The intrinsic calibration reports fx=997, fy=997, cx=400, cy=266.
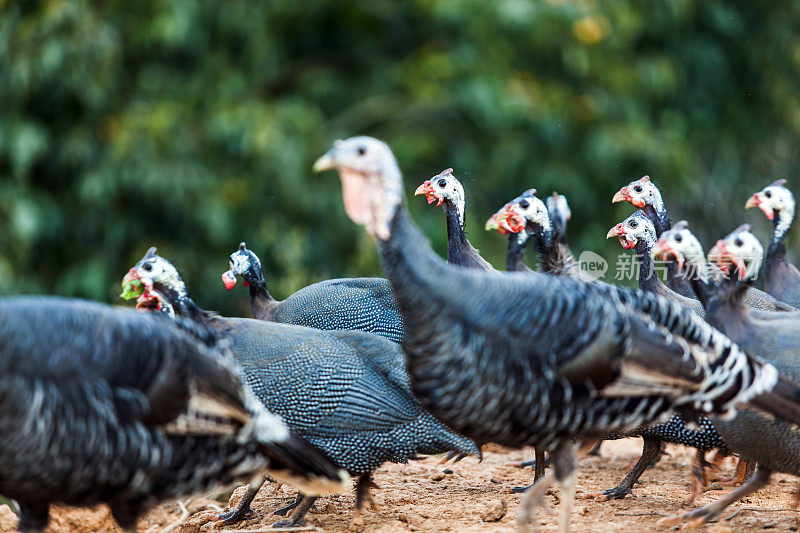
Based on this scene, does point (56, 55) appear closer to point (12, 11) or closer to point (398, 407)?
point (12, 11)

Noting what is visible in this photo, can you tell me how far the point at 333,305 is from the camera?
5.59m

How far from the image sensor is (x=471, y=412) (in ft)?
11.2

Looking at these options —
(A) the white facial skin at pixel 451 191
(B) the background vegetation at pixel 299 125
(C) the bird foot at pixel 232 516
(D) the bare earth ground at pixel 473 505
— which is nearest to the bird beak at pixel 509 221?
(A) the white facial skin at pixel 451 191

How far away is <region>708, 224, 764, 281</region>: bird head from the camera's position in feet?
13.5

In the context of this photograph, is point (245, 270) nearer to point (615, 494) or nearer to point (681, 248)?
point (615, 494)

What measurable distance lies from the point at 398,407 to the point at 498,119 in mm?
6236

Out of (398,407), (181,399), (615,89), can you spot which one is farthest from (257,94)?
(181,399)

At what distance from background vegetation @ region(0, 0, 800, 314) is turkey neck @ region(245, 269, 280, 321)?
2.86m

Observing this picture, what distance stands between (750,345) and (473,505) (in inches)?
57.8

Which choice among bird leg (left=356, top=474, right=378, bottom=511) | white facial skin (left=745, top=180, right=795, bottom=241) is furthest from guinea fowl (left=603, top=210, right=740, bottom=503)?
bird leg (left=356, top=474, right=378, bottom=511)

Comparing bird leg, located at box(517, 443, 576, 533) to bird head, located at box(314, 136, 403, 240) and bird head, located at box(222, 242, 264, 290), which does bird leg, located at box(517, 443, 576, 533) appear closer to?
bird head, located at box(314, 136, 403, 240)

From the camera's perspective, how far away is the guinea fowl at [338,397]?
4.39 m

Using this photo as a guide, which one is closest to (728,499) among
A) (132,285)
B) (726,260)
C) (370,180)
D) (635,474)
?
(635,474)

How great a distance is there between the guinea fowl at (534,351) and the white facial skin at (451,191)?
2.11 meters
